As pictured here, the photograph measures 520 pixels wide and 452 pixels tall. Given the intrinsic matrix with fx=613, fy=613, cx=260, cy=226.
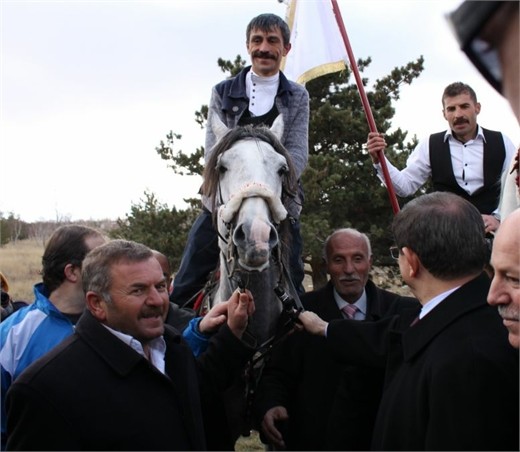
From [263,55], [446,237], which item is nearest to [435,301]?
[446,237]

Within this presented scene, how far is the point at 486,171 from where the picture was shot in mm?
5012

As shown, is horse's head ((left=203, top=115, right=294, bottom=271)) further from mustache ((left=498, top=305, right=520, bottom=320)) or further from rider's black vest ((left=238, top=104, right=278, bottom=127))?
mustache ((left=498, top=305, right=520, bottom=320))

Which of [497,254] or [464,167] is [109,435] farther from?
[464,167]

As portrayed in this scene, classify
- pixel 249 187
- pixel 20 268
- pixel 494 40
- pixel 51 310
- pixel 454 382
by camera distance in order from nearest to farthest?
pixel 494 40
pixel 454 382
pixel 51 310
pixel 249 187
pixel 20 268

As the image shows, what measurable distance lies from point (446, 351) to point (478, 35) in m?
1.62

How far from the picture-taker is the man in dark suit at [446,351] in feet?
6.50

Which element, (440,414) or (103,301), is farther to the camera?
(103,301)

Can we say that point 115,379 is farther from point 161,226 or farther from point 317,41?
point 161,226

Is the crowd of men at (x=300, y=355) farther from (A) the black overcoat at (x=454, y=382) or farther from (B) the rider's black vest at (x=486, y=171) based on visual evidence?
(B) the rider's black vest at (x=486, y=171)

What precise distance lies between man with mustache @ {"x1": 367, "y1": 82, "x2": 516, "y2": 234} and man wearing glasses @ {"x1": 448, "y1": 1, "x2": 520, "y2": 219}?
14.3 feet

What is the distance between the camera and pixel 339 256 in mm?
4273

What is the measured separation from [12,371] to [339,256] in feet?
7.32

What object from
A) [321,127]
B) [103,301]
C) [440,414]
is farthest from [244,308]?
[321,127]

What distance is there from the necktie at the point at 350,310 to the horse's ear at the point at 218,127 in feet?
4.84
